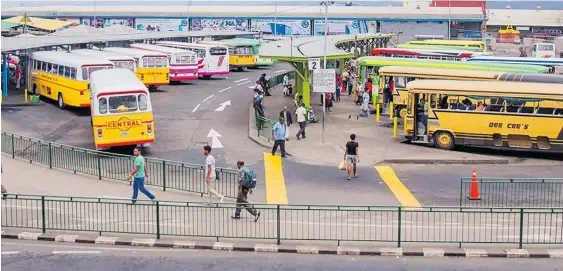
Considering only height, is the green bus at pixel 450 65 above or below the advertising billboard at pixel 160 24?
below

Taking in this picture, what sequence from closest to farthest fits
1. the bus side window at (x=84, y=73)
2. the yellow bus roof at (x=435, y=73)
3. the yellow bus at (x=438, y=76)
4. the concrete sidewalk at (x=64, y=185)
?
1. the concrete sidewalk at (x=64, y=185)
2. the yellow bus at (x=438, y=76)
3. the yellow bus roof at (x=435, y=73)
4. the bus side window at (x=84, y=73)

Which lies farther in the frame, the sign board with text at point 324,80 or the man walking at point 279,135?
the sign board with text at point 324,80

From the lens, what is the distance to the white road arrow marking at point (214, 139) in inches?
1294

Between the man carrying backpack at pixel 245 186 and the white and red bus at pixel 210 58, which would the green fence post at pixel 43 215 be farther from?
the white and red bus at pixel 210 58

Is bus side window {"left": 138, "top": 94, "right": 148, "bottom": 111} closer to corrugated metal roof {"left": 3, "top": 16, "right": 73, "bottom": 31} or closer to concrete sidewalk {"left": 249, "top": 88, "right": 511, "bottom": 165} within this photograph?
concrete sidewalk {"left": 249, "top": 88, "right": 511, "bottom": 165}

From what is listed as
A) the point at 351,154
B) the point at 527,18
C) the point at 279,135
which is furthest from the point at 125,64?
the point at 527,18

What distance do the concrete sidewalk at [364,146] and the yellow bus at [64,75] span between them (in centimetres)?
760

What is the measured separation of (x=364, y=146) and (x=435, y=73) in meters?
6.18

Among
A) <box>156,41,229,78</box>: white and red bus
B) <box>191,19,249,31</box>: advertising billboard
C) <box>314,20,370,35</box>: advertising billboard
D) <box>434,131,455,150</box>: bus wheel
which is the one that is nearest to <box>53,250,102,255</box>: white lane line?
<box>434,131,455,150</box>: bus wheel

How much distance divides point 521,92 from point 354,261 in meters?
15.3

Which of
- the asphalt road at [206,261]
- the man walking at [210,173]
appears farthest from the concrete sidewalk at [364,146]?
the asphalt road at [206,261]

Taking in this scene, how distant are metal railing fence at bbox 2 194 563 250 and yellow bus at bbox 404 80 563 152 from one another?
1099 centimetres

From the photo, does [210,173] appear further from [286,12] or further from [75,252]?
[286,12]

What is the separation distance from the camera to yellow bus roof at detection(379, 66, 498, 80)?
35.6 m
